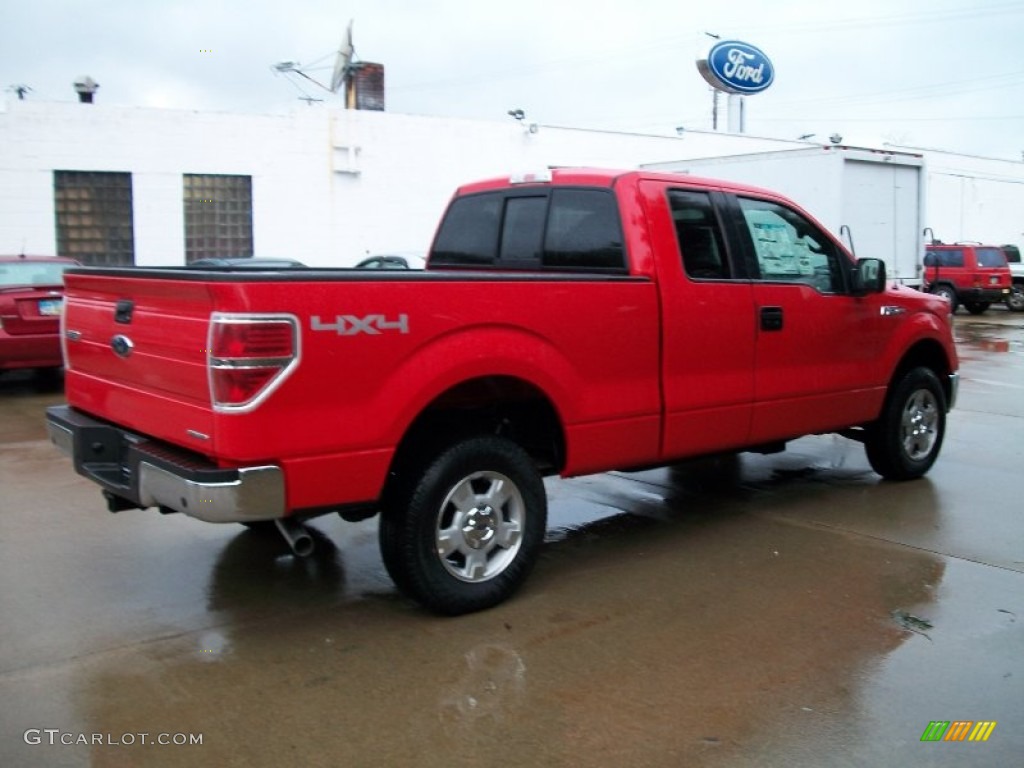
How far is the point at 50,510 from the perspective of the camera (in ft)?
20.9

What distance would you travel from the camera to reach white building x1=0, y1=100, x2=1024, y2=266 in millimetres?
16781

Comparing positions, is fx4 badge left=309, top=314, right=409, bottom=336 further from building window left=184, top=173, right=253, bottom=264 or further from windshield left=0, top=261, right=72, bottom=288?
building window left=184, top=173, right=253, bottom=264

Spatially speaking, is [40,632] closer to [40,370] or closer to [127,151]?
[40,370]

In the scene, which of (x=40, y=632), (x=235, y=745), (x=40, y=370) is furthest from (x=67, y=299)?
(x=40, y=370)

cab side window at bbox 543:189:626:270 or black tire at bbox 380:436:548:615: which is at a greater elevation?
cab side window at bbox 543:189:626:270

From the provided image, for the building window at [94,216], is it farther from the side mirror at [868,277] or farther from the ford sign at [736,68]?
the ford sign at [736,68]

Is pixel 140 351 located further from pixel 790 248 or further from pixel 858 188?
pixel 858 188

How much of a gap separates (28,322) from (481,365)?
26.5ft

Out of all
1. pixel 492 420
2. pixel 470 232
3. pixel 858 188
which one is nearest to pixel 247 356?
pixel 492 420

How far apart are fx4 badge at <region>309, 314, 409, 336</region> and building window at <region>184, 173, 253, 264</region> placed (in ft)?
50.5

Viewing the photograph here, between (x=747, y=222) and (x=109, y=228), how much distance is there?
14.7 meters

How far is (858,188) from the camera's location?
16156 mm

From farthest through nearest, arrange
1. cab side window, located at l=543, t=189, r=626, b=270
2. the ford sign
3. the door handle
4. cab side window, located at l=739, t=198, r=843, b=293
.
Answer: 1. the ford sign
2. cab side window, located at l=739, t=198, r=843, b=293
3. the door handle
4. cab side window, located at l=543, t=189, r=626, b=270

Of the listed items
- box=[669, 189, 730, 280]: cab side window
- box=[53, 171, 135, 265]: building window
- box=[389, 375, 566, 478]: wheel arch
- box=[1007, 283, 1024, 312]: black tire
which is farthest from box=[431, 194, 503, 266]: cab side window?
box=[1007, 283, 1024, 312]: black tire
